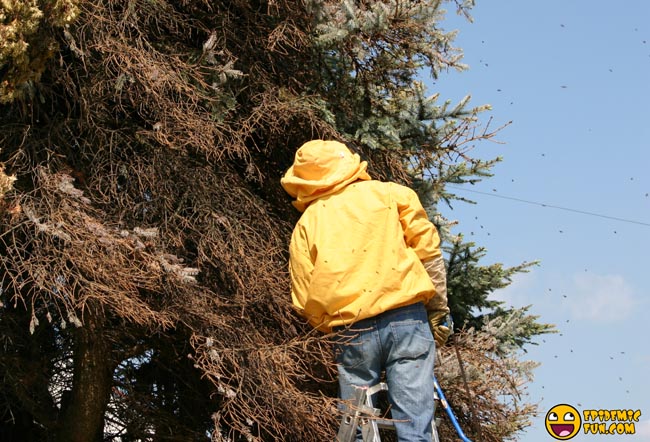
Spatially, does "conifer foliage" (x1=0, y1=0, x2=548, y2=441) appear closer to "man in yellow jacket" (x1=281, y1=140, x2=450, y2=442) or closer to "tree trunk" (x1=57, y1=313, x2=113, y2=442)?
"tree trunk" (x1=57, y1=313, x2=113, y2=442)

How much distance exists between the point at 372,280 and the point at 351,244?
0.71 feet

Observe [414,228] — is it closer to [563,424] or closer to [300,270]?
[300,270]

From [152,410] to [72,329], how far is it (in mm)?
760

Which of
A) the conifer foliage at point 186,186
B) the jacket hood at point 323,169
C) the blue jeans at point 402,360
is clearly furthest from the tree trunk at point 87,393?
the blue jeans at point 402,360

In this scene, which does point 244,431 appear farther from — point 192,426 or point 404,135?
point 404,135

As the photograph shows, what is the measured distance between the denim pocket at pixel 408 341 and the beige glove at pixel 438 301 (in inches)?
8.2

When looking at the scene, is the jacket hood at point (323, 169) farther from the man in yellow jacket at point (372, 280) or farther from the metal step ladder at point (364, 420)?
the metal step ladder at point (364, 420)

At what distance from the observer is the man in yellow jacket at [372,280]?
14.0 feet

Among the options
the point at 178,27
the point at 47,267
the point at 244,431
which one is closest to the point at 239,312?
the point at 244,431

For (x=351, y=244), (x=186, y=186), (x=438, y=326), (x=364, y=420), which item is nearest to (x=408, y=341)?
(x=438, y=326)

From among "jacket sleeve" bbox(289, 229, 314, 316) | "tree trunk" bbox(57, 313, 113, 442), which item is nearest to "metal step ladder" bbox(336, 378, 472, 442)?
"jacket sleeve" bbox(289, 229, 314, 316)

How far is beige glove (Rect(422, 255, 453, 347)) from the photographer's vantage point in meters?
4.45

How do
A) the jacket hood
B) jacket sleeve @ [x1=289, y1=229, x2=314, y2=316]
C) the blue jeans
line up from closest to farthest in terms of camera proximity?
the blue jeans → jacket sleeve @ [x1=289, y1=229, x2=314, y2=316] → the jacket hood

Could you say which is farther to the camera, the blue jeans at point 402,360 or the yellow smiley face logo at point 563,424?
the yellow smiley face logo at point 563,424
